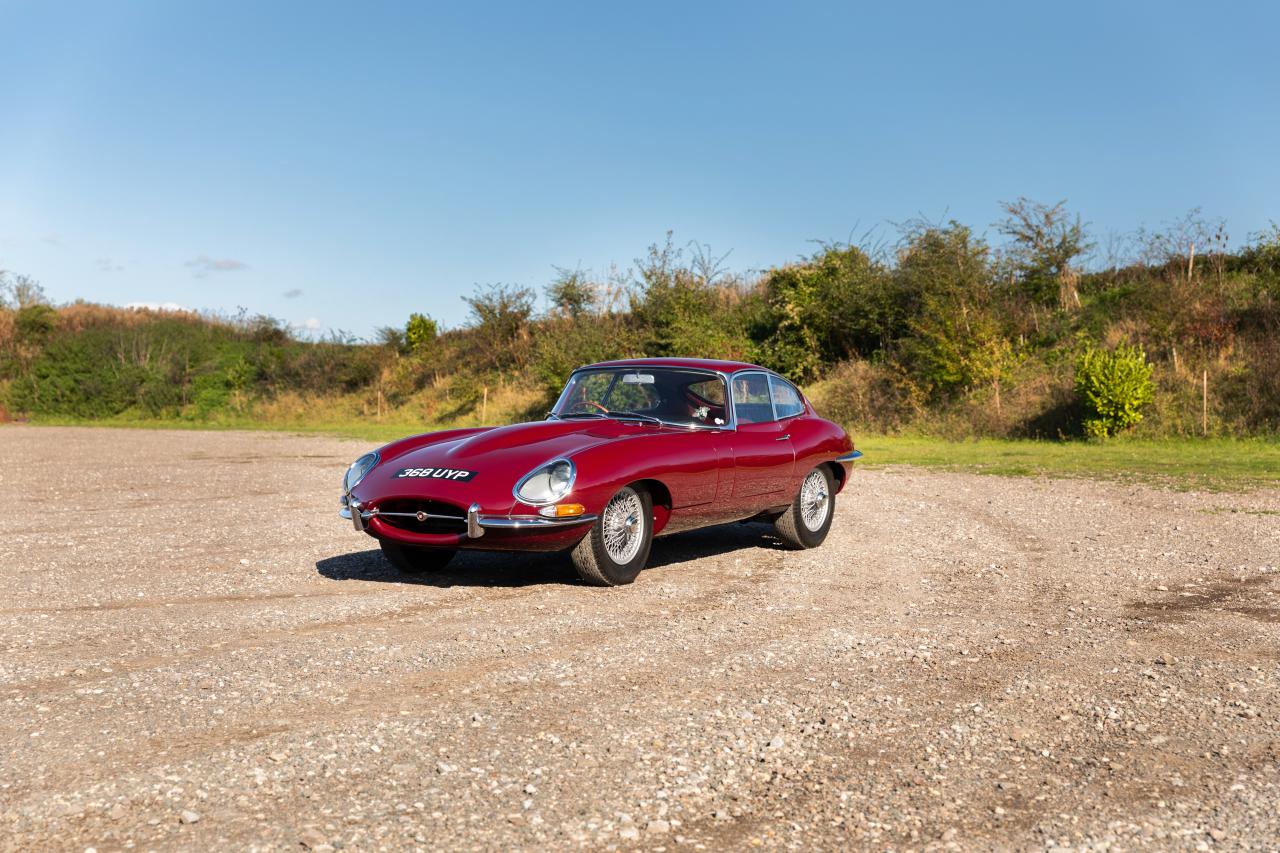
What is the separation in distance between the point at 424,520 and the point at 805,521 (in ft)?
12.1

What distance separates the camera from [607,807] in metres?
3.76

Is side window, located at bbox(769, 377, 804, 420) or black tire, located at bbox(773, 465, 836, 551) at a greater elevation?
side window, located at bbox(769, 377, 804, 420)

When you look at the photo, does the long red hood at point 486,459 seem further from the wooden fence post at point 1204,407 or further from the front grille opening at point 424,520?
the wooden fence post at point 1204,407

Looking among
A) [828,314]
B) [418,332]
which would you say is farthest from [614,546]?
[418,332]

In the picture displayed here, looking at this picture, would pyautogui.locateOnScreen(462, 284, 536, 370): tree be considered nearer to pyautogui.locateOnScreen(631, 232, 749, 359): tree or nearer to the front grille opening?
pyautogui.locateOnScreen(631, 232, 749, 359): tree

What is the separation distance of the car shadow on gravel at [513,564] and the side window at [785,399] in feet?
3.80

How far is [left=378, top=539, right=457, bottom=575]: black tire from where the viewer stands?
8617mm

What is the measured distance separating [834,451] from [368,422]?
37333mm

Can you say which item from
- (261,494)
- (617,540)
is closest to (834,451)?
(617,540)

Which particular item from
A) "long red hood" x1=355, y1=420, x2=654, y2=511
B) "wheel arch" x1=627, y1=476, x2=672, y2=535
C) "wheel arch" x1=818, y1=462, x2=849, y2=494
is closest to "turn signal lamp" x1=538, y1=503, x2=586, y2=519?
"long red hood" x1=355, y1=420, x2=654, y2=511

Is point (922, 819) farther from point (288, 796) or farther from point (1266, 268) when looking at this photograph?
point (1266, 268)

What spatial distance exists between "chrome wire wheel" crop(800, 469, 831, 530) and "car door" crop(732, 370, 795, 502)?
39 cm

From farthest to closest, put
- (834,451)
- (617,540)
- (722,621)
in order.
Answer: (834,451) < (617,540) < (722,621)

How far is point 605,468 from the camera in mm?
7781
